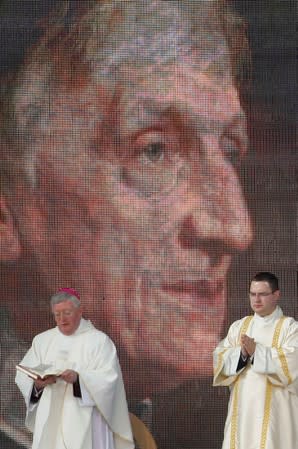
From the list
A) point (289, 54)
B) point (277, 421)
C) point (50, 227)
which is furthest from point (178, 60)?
point (277, 421)

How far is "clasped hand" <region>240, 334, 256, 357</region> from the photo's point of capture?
9133 millimetres

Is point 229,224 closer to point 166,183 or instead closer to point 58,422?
point 166,183

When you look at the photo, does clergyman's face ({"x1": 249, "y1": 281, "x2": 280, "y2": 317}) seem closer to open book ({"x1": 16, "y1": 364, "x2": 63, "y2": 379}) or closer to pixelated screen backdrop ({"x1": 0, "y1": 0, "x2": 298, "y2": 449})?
open book ({"x1": 16, "y1": 364, "x2": 63, "y2": 379})

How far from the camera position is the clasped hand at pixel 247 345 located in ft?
30.0

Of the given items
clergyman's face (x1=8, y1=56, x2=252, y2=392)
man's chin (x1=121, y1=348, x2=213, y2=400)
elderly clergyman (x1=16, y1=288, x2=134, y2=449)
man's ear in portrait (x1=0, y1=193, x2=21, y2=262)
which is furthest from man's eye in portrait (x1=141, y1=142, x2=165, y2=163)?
elderly clergyman (x1=16, y1=288, x2=134, y2=449)

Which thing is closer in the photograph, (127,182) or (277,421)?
(277,421)

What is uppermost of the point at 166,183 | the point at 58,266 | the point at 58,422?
the point at 166,183

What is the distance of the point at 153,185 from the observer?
11734 mm

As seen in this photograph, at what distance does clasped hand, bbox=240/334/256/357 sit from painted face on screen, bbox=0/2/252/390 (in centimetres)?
238

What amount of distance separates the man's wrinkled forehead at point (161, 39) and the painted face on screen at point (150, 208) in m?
0.08

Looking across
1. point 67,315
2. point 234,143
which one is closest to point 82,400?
point 67,315

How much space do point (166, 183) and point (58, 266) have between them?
128 centimetres

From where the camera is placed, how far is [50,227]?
1184 cm

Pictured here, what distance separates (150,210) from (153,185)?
0.24 m
